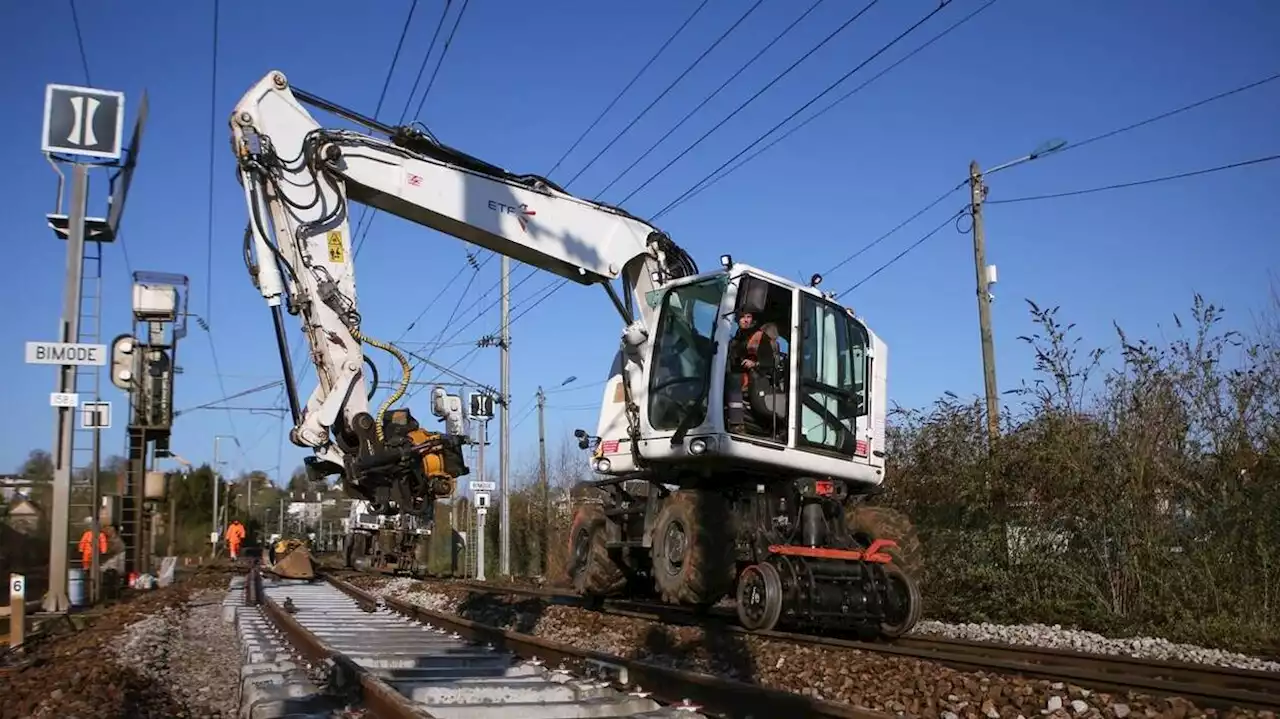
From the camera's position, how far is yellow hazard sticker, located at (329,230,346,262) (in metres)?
9.56

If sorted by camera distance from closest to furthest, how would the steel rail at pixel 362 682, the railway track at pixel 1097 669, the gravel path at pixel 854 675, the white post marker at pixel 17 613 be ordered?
1. the steel rail at pixel 362 682
2. the gravel path at pixel 854 675
3. the railway track at pixel 1097 669
4. the white post marker at pixel 17 613

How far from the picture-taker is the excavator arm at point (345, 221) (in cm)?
895

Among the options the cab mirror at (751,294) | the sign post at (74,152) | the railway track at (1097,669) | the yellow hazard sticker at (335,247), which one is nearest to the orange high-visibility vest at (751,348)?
the cab mirror at (751,294)

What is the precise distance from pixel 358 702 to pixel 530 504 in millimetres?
30111

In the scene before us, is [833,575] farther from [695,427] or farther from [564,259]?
[564,259]

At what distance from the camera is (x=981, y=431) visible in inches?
522

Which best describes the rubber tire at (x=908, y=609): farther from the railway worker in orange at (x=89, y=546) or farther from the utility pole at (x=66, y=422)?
the railway worker in orange at (x=89, y=546)

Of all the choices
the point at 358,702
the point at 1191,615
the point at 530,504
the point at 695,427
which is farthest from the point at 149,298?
the point at 1191,615

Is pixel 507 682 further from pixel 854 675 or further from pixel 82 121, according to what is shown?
pixel 82 121

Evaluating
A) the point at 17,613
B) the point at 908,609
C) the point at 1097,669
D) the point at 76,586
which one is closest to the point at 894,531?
the point at 908,609

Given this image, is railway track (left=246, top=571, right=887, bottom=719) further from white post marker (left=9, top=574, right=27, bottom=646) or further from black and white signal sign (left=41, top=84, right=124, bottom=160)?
black and white signal sign (left=41, top=84, right=124, bottom=160)

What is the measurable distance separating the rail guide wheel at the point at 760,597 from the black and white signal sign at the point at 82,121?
1189cm

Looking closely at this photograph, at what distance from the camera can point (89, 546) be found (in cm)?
1703

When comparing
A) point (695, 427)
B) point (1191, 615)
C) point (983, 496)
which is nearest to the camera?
point (695, 427)
